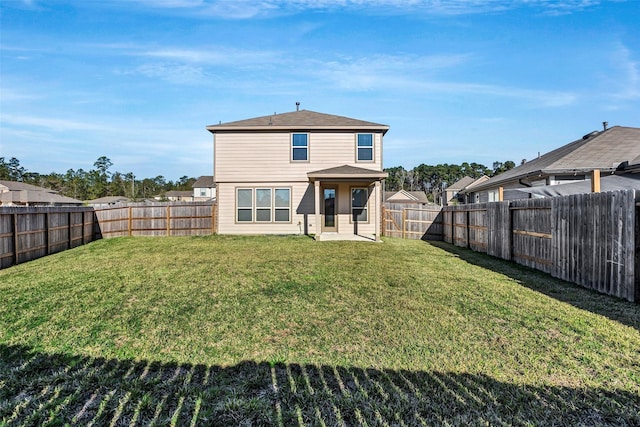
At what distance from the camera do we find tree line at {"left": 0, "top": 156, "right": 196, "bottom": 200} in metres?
58.6

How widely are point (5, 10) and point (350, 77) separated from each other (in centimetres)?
1158

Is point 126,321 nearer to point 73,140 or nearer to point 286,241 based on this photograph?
point 286,241

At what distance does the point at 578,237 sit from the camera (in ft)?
20.1

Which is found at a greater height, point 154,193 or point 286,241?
point 154,193

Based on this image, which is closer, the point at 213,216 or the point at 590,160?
the point at 590,160

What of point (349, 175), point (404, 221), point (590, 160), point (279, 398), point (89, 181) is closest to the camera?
point (279, 398)

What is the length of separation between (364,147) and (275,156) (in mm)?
4054

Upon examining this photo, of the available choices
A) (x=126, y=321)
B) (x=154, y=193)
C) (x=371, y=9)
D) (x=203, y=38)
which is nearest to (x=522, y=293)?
(x=126, y=321)

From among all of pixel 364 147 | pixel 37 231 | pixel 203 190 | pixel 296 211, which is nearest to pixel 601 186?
pixel 364 147

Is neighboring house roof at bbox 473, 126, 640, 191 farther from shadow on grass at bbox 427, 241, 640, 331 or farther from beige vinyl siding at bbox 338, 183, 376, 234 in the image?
shadow on grass at bbox 427, 241, 640, 331

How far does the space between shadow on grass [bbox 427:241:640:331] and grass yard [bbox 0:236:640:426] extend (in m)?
0.05

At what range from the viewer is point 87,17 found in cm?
1030

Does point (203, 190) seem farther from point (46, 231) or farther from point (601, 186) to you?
point (601, 186)

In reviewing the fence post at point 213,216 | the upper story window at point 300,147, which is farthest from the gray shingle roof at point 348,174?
the fence post at point 213,216
